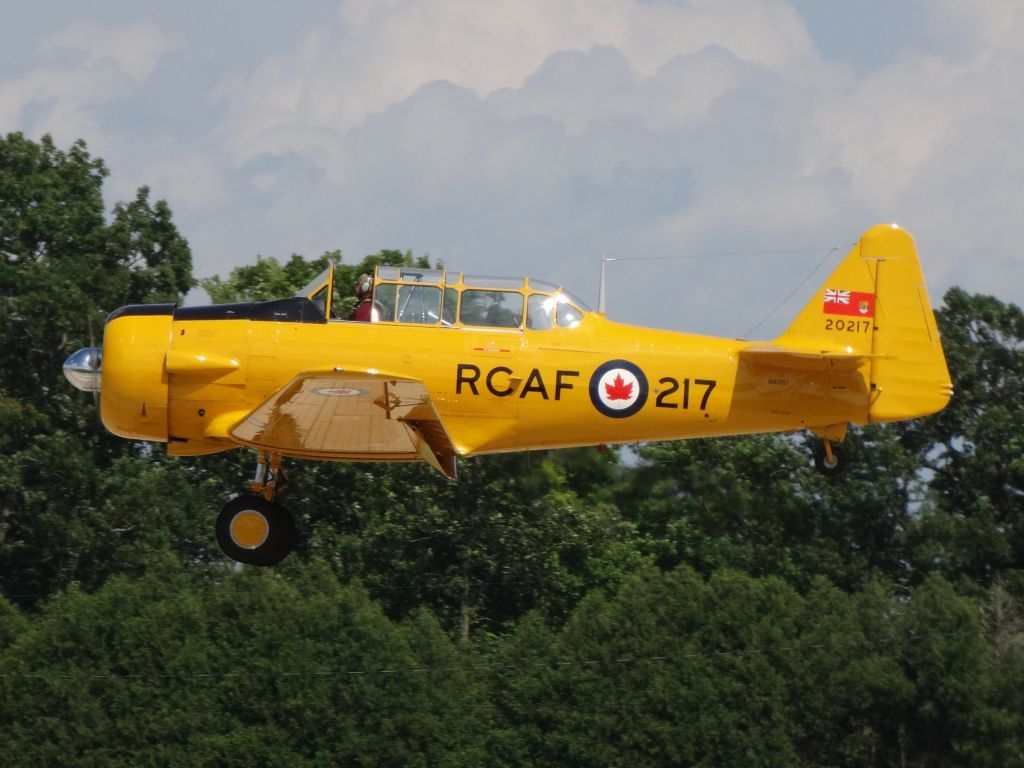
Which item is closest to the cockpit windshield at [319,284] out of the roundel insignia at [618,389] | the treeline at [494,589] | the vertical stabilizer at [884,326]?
the roundel insignia at [618,389]

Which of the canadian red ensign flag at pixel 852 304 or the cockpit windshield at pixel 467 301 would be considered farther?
the canadian red ensign flag at pixel 852 304

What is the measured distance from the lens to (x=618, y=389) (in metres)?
15.6

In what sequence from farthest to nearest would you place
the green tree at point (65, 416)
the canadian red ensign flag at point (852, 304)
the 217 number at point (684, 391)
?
the green tree at point (65, 416), the canadian red ensign flag at point (852, 304), the 217 number at point (684, 391)

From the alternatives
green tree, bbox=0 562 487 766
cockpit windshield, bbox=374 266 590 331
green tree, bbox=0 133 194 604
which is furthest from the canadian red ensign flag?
green tree, bbox=0 133 194 604

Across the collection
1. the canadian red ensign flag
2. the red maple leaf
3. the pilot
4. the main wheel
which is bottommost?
the main wheel

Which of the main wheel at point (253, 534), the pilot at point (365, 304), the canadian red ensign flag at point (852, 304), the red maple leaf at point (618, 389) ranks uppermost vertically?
the canadian red ensign flag at point (852, 304)

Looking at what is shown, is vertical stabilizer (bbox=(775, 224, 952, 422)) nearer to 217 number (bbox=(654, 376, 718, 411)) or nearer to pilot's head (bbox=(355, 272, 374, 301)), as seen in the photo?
217 number (bbox=(654, 376, 718, 411))

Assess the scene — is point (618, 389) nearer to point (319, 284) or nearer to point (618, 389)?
point (618, 389)

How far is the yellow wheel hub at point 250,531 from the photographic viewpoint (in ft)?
50.2

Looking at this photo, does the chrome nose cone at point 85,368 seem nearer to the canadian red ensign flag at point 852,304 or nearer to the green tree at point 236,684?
the canadian red ensign flag at point 852,304

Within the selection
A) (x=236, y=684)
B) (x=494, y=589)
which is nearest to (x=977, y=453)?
(x=494, y=589)

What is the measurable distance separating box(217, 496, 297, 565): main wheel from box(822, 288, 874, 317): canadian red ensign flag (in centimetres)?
547

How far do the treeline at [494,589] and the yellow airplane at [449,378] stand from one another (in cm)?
724

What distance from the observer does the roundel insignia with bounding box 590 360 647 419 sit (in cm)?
1559
